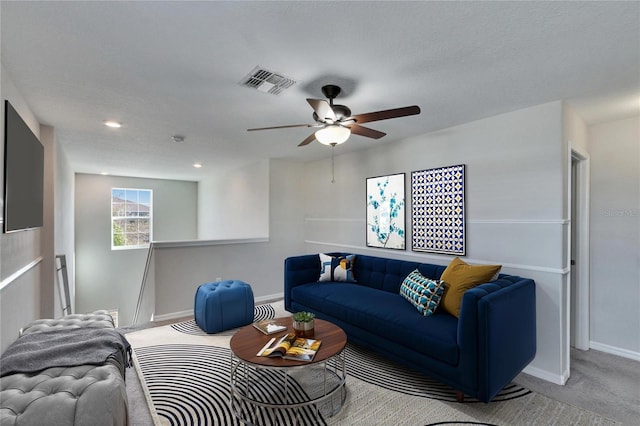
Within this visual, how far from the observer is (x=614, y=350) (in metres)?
3.07

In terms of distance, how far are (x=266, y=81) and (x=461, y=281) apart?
7.52 ft

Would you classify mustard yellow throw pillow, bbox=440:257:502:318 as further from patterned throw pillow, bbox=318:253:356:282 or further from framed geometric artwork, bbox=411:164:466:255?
patterned throw pillow, bbox=318:253:356:282

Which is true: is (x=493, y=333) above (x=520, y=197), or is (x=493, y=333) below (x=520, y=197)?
below

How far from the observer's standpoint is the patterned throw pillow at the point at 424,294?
2648 mm

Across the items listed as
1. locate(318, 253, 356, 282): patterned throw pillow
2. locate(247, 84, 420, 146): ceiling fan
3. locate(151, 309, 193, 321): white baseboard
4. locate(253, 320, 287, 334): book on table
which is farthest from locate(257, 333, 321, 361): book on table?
locate(151, 309, 193, 321): white baseboard

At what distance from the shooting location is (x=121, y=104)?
107 inches

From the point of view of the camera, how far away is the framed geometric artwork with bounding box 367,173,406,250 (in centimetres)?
391

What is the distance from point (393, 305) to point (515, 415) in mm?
1166

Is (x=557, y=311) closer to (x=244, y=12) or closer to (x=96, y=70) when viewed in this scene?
(x=244, y=12)

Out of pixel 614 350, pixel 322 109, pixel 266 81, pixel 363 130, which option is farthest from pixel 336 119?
pixel 614 350

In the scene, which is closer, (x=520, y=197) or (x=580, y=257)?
(x=520, y=197)

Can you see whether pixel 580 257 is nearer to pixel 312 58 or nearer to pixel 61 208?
pixel 312 58

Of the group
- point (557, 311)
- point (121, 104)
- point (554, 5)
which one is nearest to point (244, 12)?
point (554, 5)

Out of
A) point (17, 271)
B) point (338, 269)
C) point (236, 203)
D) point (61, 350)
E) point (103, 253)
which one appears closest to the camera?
point (61, 350)
